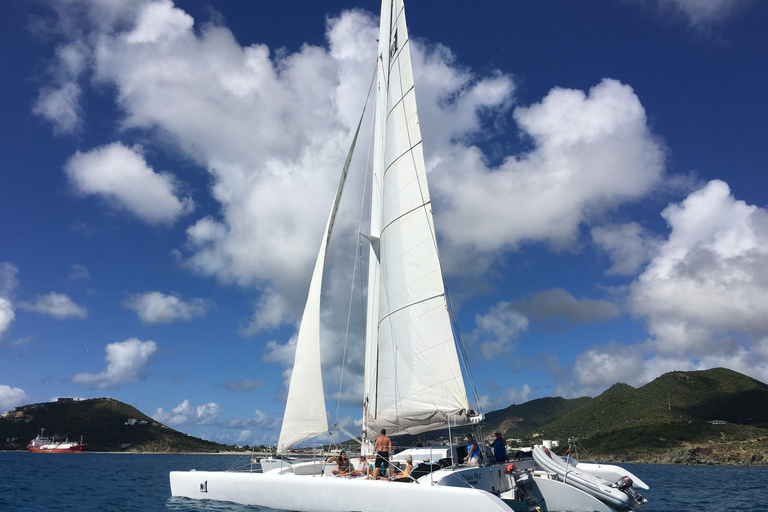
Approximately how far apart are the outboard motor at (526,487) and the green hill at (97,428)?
13629 cm

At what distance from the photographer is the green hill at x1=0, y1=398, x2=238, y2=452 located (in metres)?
128

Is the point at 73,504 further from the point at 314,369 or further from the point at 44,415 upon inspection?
the point at 44,415

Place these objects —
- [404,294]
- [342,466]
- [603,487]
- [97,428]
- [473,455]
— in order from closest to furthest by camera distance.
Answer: [473,455] → [603,487] → [342,466] → [404,294] → [97,428]

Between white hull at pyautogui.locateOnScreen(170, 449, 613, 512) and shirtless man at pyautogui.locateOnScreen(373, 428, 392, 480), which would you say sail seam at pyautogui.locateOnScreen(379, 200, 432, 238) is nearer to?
shirtless man at pyautogui.locateOnScreen(373, 428, 392, 480)

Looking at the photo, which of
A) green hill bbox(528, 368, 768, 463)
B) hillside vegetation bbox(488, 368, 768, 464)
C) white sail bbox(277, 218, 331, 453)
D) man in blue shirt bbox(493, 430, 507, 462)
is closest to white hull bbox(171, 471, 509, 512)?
white sail bbox(277, 218, 331, 453)

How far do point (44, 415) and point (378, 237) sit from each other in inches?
6268

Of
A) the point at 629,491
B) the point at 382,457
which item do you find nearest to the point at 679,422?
the point at 629,491

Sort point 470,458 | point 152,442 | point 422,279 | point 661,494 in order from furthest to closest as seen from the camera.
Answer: point 152,442 < point 661,494 < point 422,279 < point 470,458

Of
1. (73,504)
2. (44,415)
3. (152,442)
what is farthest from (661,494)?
(44,415)

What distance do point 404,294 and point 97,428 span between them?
5915 inches

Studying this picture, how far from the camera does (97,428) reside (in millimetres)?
134250

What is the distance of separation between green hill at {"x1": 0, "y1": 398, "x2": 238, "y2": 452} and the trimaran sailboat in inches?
5116

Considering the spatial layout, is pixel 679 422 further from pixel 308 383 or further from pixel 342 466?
pixel 342 466

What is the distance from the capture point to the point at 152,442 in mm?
129625
